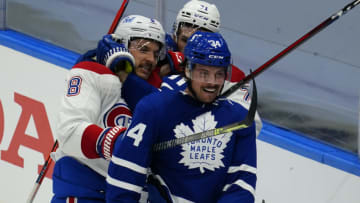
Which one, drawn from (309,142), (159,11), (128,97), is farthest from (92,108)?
(159,11)

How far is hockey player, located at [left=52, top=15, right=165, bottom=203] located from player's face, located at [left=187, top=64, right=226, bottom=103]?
0.30 metres

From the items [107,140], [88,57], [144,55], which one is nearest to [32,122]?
[88,57]

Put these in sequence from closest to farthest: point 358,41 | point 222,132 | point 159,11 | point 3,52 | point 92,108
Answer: point 222,132
point 92,108
point 358,41
point 159,11
point 3,52

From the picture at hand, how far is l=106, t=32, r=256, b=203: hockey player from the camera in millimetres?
2141

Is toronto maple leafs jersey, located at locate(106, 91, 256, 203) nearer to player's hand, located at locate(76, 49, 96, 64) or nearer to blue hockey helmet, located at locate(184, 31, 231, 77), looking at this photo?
blue hockey helmet, located at locate(184, 31, 231, 77)

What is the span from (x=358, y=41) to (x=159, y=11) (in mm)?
1005

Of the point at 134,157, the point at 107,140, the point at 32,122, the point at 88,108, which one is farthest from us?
the point at 32,122

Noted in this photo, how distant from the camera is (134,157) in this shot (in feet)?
7.00

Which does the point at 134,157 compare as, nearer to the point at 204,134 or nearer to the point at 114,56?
the point at 204,134

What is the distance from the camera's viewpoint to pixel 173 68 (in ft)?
8.81

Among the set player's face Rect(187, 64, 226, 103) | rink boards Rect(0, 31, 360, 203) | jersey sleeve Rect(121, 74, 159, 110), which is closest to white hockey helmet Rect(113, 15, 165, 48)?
jersey sleeve Rect(121, 74, 159, 110)

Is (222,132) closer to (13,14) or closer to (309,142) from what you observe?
(309,142)

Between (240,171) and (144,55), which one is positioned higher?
(144,55)

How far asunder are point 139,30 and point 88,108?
0.36m
